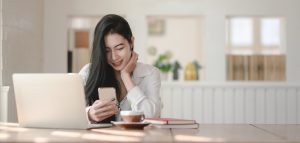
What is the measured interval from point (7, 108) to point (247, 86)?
2.07m

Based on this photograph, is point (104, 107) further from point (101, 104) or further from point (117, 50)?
point (117, 50)

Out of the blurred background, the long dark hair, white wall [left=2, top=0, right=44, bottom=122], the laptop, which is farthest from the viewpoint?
the blurred background

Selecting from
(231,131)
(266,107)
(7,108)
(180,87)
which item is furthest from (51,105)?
(266,107)

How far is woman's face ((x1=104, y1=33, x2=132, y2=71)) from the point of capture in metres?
2.78

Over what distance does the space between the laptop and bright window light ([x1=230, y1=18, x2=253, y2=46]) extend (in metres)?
6.15

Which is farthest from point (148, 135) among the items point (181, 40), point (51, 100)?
point (181, 40)

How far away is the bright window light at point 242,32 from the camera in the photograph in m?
7.97

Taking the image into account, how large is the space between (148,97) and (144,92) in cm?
5

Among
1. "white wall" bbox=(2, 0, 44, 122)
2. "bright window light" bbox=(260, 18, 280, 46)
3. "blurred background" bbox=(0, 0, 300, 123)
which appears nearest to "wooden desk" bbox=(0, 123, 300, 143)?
"white wall" bbox=(2, 0, 44, 122)

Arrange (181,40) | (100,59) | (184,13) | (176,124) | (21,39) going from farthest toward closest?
(181,40)
(184,13)
(21,39)
(100,59)
(176,124)

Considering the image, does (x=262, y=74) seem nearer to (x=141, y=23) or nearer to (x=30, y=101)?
(x=141, y=23)

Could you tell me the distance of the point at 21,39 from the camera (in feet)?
12.9

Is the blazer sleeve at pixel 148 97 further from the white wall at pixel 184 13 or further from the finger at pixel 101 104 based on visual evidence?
the white wall at pixel 184 13

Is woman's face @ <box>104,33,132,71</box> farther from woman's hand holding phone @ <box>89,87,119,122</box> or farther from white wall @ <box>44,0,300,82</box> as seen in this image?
white wall @ <box>44,0,300,82</box>
